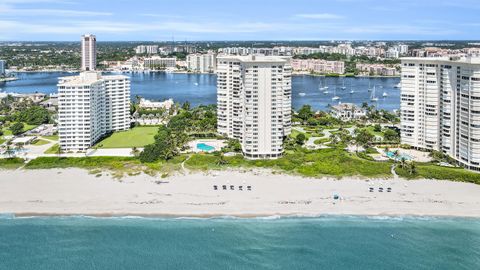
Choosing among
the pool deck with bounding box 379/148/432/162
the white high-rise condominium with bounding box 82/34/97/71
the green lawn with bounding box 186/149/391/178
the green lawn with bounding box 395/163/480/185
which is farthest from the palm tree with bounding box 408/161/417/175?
the white high-rise condominium with bounding box 82/34/97/71

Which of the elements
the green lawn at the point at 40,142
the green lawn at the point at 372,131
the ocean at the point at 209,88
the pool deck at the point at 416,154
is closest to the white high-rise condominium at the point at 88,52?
the ocean at the point at 209,88

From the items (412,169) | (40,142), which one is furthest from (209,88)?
(412,169)

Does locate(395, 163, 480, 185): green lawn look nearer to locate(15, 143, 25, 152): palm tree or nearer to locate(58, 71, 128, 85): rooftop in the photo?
locate(58, 71, 128, 85): rooftop

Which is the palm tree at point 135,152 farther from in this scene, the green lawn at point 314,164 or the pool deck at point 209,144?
the green lawn at point 314,164

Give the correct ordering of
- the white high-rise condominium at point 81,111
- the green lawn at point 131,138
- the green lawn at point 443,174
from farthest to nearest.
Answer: the green lawn at point 131,138 → the white high-rise condominium at point 81,111 → the green lawn at point 443,174

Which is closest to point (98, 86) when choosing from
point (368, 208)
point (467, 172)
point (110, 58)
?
point (368, 208)
